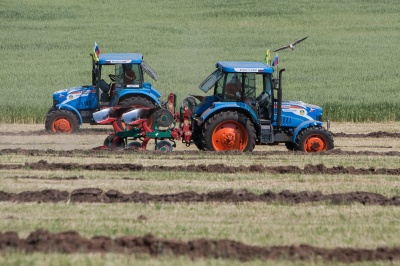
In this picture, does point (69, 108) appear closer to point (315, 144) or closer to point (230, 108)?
point (230, 108)

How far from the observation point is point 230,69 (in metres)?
17.6

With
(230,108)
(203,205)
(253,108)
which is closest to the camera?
(203,205)

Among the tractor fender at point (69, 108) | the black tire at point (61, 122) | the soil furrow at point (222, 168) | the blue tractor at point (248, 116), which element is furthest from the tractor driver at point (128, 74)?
the soil furrow at point (222, 168)

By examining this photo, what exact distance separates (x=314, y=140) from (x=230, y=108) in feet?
6.61

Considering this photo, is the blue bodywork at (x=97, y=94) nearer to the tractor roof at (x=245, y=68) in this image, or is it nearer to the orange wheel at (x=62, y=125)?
the orange wheel at (x=62, y=125)

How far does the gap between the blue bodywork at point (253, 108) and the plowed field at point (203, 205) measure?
2.11 feet

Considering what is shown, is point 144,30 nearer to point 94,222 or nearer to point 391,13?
point 391,13

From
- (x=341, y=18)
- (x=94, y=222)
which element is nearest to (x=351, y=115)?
(x=94, y=222)

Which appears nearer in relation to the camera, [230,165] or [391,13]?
[230,165]

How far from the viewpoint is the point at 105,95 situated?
23.0 metres

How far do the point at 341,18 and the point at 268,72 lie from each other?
104 ft

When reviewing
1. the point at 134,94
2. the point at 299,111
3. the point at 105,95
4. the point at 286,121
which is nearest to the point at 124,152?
the point at 286,121

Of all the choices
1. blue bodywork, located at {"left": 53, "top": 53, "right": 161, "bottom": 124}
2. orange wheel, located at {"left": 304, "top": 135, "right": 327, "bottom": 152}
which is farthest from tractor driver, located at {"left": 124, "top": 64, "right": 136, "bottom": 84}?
orange wheel, located at {"left": 304, "top": 135, "right": 327, "bottom": 152}

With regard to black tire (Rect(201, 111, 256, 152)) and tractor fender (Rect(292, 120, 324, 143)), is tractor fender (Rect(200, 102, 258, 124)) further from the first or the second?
tractor fender (Rect(292, 120, 324, 143))
